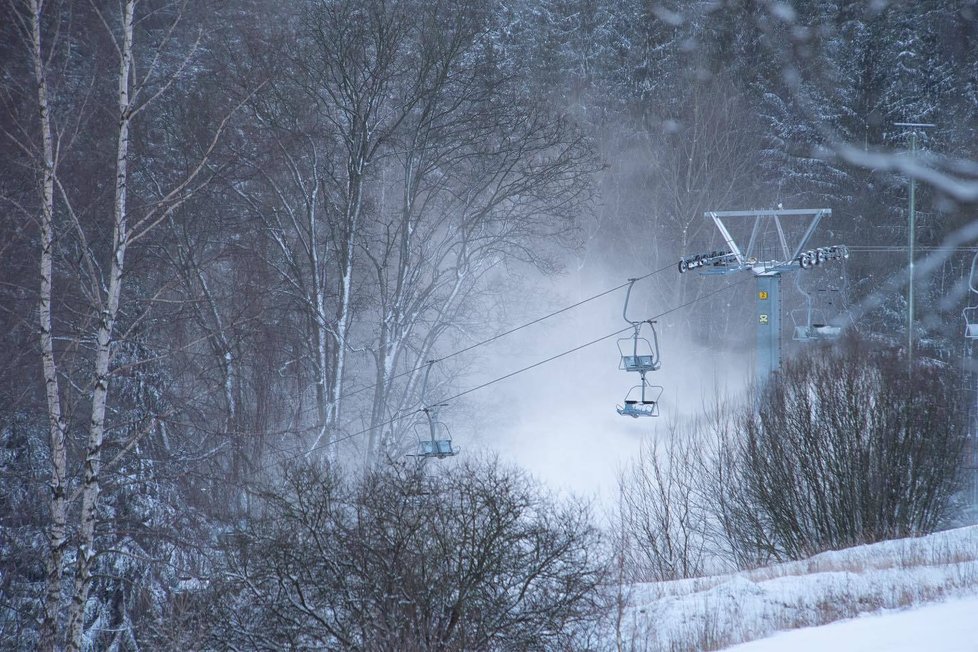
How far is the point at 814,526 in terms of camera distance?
1772 centimetres

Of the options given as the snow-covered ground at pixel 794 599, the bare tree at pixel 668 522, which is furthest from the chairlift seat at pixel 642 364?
the bare tree at pixel 668 522

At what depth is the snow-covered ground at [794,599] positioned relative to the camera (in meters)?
9.39

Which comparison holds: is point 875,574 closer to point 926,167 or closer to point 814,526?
point 814,526

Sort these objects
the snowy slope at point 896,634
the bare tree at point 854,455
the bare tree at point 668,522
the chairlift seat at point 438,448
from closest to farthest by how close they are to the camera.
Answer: the snowy slope at point 896,634 → the chairlift seat at point 438,448 → the bare tree at point 854,455 → the bare tree at point 668,522

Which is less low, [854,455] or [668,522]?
[854,455]

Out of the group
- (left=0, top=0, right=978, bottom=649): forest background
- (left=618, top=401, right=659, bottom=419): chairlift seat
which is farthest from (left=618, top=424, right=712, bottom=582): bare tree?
(left=0, top=0, right=978, bottom=649): forest background

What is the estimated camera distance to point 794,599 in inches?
412

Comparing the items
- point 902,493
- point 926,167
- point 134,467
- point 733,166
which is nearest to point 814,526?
point 902,493

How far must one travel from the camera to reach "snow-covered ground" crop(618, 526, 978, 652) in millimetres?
9391

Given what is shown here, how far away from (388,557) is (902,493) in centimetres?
1183

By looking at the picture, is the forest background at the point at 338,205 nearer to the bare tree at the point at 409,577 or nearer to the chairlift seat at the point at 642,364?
the bare tree at the point at 409,577

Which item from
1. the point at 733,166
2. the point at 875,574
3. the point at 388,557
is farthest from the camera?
the point at 733,166

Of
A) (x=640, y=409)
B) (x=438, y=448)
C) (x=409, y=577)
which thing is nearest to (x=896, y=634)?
(x=409, y=577)

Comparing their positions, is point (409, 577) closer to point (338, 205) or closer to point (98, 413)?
point (98, 413)
